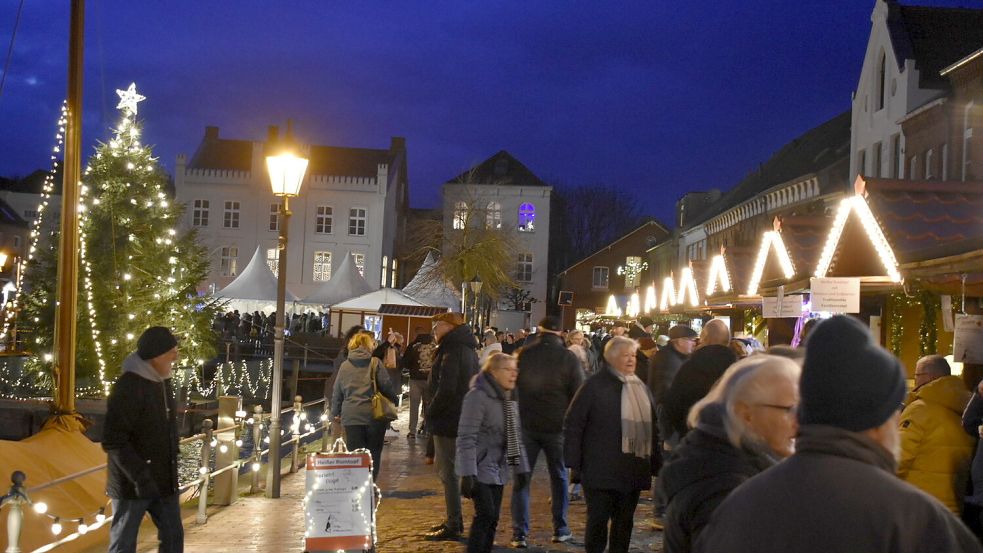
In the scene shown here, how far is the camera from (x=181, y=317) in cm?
2567

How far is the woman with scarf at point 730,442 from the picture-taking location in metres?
3.40

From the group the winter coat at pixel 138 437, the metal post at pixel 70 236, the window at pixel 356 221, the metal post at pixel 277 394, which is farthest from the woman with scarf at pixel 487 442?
the window at pixel 356 221

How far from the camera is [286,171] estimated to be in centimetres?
1162

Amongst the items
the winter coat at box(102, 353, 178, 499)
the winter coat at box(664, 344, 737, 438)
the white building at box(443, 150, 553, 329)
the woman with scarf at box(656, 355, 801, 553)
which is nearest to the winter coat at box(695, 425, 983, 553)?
the woman with scarf at box(656, 355, 801, 553)

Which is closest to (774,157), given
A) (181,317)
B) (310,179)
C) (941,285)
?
(310,179)

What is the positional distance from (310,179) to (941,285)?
54.4 metres

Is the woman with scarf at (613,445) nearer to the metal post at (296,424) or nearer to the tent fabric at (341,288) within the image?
the metal post at (296,424)

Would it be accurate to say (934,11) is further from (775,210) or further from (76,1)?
(76,1)

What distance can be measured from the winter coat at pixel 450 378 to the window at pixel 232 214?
53899mm

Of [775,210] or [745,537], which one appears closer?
[745,537]

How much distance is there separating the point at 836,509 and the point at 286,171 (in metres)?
10.0

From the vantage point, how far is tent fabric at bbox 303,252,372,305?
40.9 m

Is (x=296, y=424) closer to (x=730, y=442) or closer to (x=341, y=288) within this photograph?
(x=730, y=442)

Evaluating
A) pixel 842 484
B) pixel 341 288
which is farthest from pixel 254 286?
pixel 842 484
